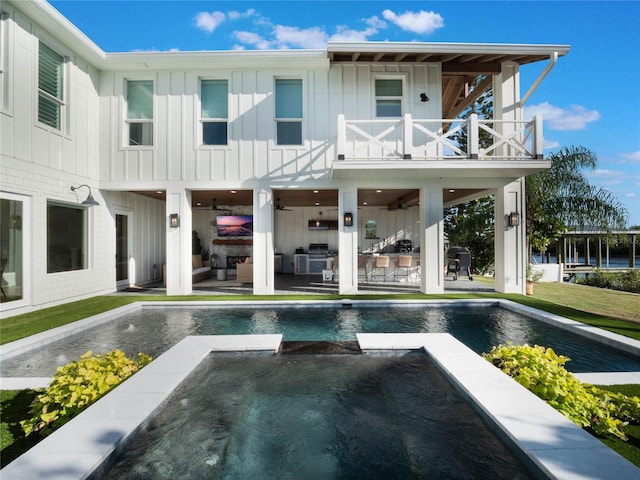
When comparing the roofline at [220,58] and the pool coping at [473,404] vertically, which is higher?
the roofline at [220,58]

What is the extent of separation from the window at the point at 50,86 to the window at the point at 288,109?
498 cm

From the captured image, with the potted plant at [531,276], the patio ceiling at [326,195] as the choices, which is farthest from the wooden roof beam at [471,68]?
the potted plant at [531,276]

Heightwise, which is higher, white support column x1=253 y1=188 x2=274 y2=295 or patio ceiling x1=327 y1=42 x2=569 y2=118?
patio ceiling x1=327 y1=42 x2=569 y2=118

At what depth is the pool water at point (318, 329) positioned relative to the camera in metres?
4.04

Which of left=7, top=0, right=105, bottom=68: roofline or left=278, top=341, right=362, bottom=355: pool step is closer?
left=278, top=341, right=362, bottom=355: pool step

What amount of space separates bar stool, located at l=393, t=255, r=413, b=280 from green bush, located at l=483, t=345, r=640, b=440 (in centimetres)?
734

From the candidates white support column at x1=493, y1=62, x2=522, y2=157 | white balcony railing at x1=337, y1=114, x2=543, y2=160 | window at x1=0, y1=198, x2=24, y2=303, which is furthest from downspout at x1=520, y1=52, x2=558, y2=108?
window at x1=0, y1=198, x2=24, y2=303

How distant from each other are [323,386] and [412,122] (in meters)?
6.42

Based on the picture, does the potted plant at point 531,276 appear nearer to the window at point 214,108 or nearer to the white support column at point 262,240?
the white support column at point 262,240

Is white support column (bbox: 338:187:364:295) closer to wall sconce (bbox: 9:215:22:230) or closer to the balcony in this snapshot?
the balcony

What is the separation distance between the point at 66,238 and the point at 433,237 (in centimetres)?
901

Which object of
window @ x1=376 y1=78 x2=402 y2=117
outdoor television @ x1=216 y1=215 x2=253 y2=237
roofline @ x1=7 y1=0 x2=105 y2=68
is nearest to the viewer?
roofline @ x1=7 y1=0 x2=105 y2=68

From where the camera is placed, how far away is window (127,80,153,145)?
8586 millimetres

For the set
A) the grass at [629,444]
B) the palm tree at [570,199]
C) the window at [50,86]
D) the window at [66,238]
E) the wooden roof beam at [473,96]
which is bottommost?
the grass at [629,444]
